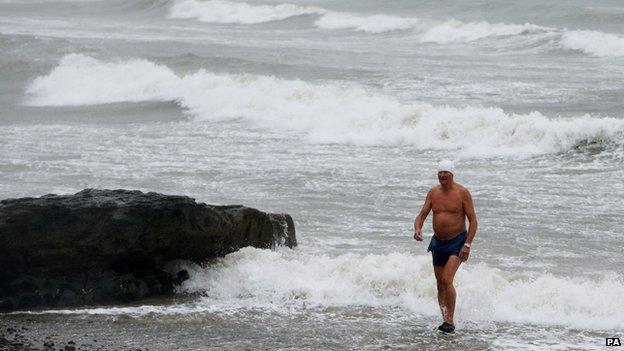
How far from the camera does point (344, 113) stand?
23.0 meters

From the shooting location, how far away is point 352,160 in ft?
58.6

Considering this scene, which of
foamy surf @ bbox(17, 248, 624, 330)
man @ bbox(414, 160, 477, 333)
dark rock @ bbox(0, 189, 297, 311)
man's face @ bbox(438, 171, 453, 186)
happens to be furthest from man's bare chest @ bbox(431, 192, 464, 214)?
dark rock @ bbox(0, 189, 297, 311)

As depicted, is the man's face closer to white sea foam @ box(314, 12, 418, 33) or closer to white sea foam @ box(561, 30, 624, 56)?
white sea foam @ box(561, 30, 624, 56)

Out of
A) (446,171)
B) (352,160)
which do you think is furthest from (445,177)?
(352,160)

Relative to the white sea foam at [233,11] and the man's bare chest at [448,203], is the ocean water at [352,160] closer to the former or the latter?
the man's bare chest at [448,203]

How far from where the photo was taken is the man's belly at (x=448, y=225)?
872 cm

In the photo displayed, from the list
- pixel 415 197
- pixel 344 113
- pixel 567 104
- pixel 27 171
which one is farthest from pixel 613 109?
pixel 27 171

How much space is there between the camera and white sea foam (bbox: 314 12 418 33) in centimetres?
4806

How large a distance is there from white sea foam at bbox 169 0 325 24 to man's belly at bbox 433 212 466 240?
4794 centimetres

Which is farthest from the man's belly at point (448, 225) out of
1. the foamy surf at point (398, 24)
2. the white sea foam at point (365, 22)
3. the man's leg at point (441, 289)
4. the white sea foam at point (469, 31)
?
the white sea foam at point (365, 22)

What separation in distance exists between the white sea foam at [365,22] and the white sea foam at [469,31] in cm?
309

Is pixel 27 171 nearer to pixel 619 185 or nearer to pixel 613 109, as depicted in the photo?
pixel 619 185

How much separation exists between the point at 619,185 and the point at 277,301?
291 inches

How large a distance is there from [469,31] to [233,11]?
73.2ft
